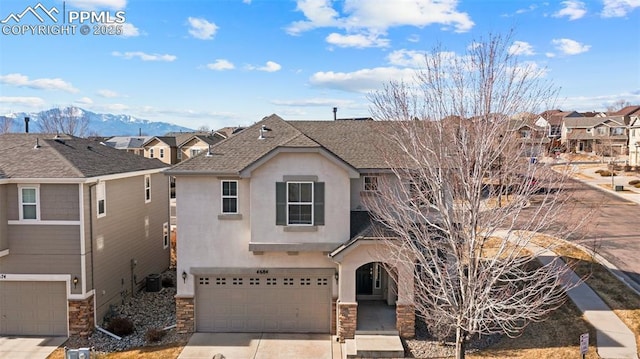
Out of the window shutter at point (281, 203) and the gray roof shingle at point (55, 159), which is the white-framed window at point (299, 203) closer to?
the window shutter at point (281, 203)

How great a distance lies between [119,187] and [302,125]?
7.90 meters

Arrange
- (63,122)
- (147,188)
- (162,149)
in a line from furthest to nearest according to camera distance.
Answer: (63,122) < (162,149) < (147,188)

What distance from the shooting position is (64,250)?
48.3 feet

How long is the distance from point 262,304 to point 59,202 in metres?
7.68

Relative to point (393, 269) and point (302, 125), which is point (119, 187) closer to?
point (302, 125)

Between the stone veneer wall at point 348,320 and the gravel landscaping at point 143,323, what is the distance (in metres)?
5.26

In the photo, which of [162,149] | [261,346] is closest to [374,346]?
[261,346]

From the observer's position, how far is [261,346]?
46.0 feet

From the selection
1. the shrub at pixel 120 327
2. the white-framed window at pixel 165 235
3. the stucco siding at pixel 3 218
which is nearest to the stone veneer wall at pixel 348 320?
the shrub at pixel 120 327

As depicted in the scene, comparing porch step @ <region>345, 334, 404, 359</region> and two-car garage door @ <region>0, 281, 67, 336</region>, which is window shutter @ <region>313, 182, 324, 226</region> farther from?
two-car garage door @ <region>0, 281, 67, 336</region>

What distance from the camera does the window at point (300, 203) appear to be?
14375mm

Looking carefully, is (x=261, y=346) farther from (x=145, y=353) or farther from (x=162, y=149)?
(x=162, y=149)

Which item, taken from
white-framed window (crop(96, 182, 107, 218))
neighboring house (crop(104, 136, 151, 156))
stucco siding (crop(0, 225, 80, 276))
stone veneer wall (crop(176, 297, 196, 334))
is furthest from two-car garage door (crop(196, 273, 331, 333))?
neighboring house (crop(104, 136, 151, 156))

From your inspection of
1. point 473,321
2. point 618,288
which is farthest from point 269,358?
point 618,288
